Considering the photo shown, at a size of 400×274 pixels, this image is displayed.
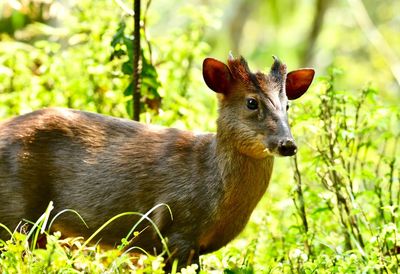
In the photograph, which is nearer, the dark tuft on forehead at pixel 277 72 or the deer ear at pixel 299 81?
the dark tuft on forehead at pixel 277 72

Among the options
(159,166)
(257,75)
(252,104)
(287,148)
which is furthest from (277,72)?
(159,166)

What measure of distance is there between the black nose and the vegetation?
A: 2.59 ft

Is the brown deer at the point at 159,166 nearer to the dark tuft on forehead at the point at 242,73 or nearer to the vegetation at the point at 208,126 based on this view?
the dark tuft on forehead at the point at 242,73

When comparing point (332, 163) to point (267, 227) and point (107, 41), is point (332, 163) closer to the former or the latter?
point (267, 227)

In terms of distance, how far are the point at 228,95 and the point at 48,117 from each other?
1.33 meters

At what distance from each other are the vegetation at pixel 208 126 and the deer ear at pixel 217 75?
935mm

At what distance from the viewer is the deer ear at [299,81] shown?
6.39 metres

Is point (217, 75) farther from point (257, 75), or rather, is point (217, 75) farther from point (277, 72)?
point (277, 72)

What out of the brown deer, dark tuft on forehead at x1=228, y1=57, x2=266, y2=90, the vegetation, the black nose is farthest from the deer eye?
the vegetation

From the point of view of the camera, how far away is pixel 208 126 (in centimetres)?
871

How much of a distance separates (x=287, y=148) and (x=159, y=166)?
3.40 feet

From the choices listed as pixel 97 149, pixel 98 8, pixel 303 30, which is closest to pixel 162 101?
pixel 98 8

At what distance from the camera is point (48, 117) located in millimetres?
6406

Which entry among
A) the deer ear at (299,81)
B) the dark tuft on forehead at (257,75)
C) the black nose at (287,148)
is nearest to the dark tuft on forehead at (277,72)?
the dark tuft on forehead at (257,75)
